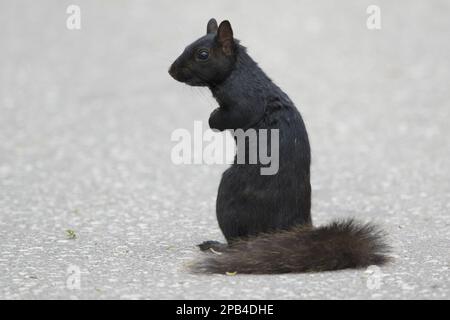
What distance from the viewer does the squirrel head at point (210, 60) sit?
5.23m

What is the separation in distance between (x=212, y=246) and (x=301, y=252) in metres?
0.84

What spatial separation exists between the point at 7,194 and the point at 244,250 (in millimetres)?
3497

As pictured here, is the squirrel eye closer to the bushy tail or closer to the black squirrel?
the black squirrel

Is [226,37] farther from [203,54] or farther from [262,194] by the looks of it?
[262,194]

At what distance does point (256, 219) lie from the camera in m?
5.13

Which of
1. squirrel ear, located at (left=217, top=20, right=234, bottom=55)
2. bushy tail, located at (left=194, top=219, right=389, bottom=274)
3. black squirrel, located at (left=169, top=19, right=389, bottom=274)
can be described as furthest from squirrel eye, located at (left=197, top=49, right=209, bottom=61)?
bushy tail, located at (left=194, top=219, right=389, bottom=274)

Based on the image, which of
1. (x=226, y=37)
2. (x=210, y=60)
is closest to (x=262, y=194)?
(x=210, y=60)

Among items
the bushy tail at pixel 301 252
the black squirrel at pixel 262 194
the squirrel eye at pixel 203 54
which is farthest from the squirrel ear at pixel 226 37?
the bushy tail at pixel 301 252

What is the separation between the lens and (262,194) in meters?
5.09

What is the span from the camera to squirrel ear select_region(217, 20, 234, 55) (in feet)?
17.1

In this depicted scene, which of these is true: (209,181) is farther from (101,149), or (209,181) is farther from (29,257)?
(29,257)

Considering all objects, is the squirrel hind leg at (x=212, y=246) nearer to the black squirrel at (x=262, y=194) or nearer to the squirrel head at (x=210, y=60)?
the black squirrel at (x=262, y=194)

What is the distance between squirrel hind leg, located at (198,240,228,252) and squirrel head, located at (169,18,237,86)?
103 cm

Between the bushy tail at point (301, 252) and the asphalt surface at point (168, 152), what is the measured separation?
2.7 inches
